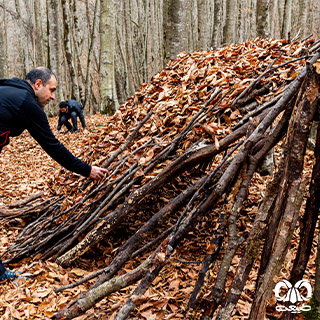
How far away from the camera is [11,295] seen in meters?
2.56

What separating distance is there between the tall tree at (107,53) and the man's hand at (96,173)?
7339mm

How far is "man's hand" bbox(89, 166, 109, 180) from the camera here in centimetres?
306

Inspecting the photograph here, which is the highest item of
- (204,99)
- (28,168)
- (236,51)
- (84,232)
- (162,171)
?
(236,51)

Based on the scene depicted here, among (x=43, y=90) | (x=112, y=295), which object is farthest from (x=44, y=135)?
(x=112, y=295)

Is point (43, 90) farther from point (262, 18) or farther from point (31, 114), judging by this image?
point (262, 18)

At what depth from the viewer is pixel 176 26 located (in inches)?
212

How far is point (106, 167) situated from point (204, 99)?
52.5 inches

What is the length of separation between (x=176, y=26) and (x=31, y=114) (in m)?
3.68

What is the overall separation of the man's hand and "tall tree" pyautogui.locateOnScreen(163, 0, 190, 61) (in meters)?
3.26

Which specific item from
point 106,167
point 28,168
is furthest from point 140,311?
point 28,168

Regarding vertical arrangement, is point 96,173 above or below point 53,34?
below

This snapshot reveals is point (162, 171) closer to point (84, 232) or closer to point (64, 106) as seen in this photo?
point (84, 232)

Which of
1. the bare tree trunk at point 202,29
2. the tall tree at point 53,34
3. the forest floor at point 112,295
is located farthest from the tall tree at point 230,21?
the tall tree at point 53,34

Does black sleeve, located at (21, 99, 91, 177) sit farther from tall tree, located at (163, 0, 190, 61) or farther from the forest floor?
tall tree, located at (163, 0, 190, 61)
